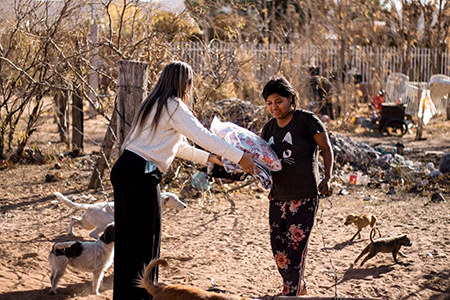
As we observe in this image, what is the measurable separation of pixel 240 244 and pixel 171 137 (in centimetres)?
301

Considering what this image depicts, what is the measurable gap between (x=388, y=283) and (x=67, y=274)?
2858 millimetres

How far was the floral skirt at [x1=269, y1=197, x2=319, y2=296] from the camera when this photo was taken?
410 cm

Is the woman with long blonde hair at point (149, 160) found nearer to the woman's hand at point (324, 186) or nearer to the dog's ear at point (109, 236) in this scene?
the woman's hand at point (324, 186)

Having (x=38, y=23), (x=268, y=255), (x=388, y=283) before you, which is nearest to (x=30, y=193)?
(x=38, y=23)

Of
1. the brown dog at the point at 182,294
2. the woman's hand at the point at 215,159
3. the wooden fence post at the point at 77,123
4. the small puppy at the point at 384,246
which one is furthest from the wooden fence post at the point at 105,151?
the brown dog at the point at 182,294

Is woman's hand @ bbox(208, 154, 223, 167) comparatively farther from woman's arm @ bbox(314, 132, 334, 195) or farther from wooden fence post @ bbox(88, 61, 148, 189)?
wooden fence post @ bbox(88, 61, 148, 189)

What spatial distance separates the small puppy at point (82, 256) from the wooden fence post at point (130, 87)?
4.32 ft

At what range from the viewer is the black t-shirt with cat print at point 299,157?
406 cm

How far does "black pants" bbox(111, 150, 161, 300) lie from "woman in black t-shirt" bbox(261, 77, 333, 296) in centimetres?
87

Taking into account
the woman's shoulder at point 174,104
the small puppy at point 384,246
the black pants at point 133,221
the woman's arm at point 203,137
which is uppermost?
the woman's shoulder at point 174,104

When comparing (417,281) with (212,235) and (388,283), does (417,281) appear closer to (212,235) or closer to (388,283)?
(388,283)

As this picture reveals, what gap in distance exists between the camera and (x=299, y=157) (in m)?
4.07

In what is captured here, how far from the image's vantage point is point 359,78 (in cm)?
2269

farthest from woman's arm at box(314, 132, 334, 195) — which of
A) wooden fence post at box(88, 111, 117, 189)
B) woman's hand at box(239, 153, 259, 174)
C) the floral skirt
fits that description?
wooden fence post at box(88, 111, 117, 189)
